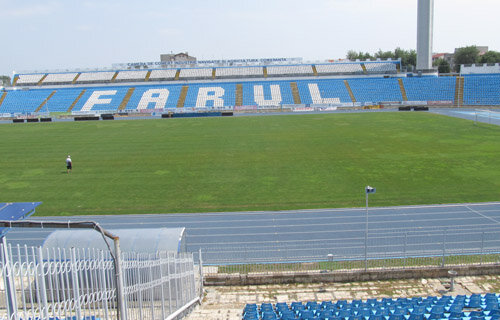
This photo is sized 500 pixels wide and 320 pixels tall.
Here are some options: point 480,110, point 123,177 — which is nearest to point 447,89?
point 480,110

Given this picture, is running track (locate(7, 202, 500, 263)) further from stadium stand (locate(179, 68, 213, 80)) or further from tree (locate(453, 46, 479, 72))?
tree (locate(453, 46, 479, 72))

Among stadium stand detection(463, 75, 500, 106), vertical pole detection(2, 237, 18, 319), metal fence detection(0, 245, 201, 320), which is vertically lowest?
Answer: metal fence detection(0, 245, 201, 320)

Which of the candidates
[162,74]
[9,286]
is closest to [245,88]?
[162,74]

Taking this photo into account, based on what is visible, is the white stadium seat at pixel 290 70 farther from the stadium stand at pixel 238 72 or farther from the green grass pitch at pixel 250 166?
the green grass pitch at pixel 250 166

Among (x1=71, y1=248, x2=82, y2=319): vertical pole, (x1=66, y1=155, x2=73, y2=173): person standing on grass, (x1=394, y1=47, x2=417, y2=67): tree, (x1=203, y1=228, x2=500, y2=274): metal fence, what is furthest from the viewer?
(x1=394, y1=47, x2=417, y2=67): tree

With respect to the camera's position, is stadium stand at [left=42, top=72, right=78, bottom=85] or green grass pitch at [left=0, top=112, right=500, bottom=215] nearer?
green grass pitch at [left=0, top=112, right=500, bottom=215]

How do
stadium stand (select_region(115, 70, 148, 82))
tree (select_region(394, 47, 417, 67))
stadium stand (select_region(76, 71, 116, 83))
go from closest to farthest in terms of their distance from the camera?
stadium stand (select_region(115, 70, 148, 82)) < stadium stand (select_region(76, 71, 116, 83)) < tree (select_region(394, 47, 417, 67))

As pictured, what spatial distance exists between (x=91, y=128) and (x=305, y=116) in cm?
3025

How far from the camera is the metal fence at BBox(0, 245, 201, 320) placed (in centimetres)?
574

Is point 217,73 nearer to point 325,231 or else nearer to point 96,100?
point 96,100

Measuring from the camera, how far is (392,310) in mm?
10227

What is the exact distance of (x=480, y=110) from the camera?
203 feet

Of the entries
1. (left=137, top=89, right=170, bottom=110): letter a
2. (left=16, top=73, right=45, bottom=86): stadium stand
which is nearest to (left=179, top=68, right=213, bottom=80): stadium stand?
(left=137, top=89, right=170, bottom=110): letter a

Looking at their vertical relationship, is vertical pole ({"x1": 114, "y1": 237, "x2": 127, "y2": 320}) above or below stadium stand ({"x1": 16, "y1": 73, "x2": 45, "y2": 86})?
below
